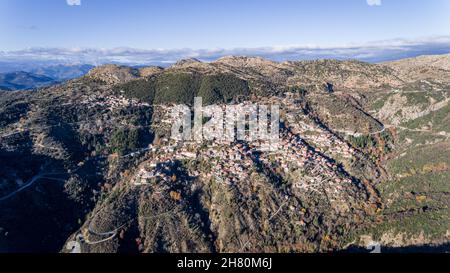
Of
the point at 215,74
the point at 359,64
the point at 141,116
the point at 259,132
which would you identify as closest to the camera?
the point at 259,132

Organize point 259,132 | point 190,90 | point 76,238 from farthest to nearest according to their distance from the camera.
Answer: point 190,90 < point 259,132 < point 76,238

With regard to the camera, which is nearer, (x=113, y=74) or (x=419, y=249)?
(x=419, y=249)

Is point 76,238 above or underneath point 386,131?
underneath

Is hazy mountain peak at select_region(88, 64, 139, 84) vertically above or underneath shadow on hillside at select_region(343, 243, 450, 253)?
above

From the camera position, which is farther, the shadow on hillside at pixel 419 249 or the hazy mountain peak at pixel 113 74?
the hazy mountain peak at pixel 113 74

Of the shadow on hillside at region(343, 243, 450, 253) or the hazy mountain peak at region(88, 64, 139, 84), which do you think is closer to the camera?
the shadow on hillside at region(343, 243, 450, 253)

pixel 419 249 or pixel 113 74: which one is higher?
pixel 113 74

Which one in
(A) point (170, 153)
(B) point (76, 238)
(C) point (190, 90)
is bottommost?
(B) point (76, 238)

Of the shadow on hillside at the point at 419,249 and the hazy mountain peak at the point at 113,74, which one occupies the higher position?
the hazy mountain peak at the point at 113,74
